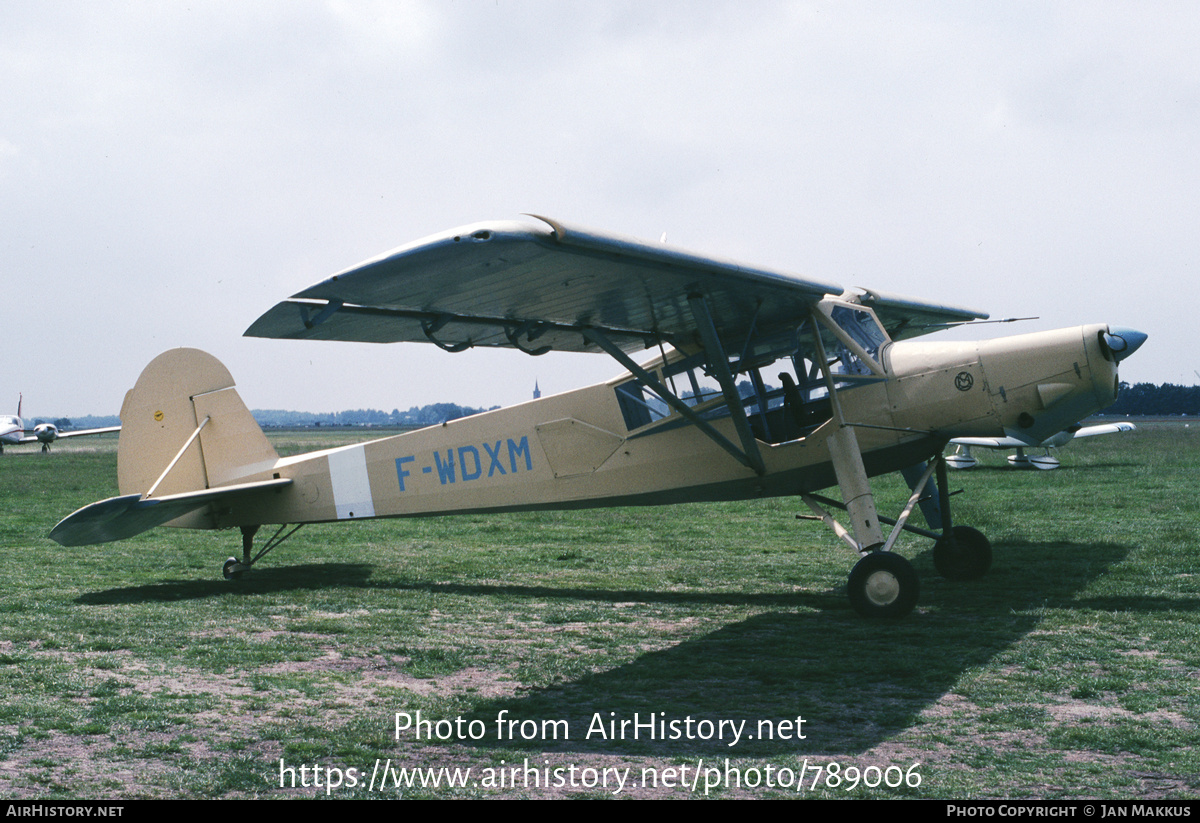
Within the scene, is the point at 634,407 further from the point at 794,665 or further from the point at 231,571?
the point at 231,571

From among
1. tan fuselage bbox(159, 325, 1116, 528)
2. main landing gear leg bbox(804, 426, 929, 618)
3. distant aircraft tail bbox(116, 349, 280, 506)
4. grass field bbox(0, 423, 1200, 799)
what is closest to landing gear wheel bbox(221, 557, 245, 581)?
grass field bbox(0, 423, 1200, 799)

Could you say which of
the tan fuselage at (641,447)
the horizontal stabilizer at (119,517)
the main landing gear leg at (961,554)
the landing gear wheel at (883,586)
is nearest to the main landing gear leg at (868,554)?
the landing gear wheel at (883,586)

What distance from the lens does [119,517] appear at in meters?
9.16

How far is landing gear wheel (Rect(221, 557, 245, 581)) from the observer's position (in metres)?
10.6

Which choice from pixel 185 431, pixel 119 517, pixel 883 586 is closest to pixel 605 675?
pixel 883 586

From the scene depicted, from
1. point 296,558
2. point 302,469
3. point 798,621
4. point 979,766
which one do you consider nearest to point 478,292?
point 798,621

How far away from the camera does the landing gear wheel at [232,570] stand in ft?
34.9

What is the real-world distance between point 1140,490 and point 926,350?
14172 millimetres

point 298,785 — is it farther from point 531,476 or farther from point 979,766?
point 531,476

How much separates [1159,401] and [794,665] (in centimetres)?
15939

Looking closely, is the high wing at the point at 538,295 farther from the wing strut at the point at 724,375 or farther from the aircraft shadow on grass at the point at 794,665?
the aircraft shadow on grass at the point at 794,665

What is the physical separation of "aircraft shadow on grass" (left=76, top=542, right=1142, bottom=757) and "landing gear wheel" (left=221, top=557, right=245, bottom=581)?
0.62 metres

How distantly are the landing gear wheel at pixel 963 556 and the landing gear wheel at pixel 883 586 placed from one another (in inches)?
94.6

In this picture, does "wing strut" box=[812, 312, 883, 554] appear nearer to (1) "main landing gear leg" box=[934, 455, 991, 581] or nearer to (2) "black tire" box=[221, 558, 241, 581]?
(1) "main landing gear leg" box=[934, 455, 991, 581]
